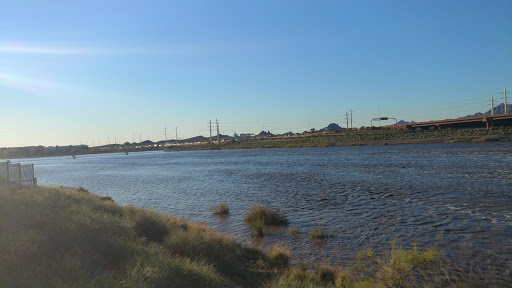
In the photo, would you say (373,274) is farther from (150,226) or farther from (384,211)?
(384,211)

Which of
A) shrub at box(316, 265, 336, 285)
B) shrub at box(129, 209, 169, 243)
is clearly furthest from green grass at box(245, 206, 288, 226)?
shrub at box(316, 265, 336, 285)

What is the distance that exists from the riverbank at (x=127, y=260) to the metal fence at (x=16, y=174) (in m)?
8.72

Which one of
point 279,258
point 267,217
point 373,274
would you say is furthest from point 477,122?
point 279,258

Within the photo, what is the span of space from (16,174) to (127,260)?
47.0 ft

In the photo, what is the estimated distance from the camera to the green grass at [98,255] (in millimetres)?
5816

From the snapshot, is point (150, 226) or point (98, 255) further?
point (150, 226)

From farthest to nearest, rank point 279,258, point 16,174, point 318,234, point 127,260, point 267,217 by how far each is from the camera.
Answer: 1. point 16,174
2. point 267,217
3. point 318,234
4. point 279,258
5. point 127,260

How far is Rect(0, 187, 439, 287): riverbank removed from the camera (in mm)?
5938

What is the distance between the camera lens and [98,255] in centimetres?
745

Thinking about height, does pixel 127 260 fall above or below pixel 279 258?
above

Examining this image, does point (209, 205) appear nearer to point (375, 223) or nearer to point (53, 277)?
point (375, 223)

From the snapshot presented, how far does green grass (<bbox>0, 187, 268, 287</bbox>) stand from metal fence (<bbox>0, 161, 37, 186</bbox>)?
8.36 m

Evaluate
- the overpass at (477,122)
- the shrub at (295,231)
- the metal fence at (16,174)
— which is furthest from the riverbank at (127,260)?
the overpass at (477,122)

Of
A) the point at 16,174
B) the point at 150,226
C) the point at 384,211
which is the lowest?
the point at 384,211
